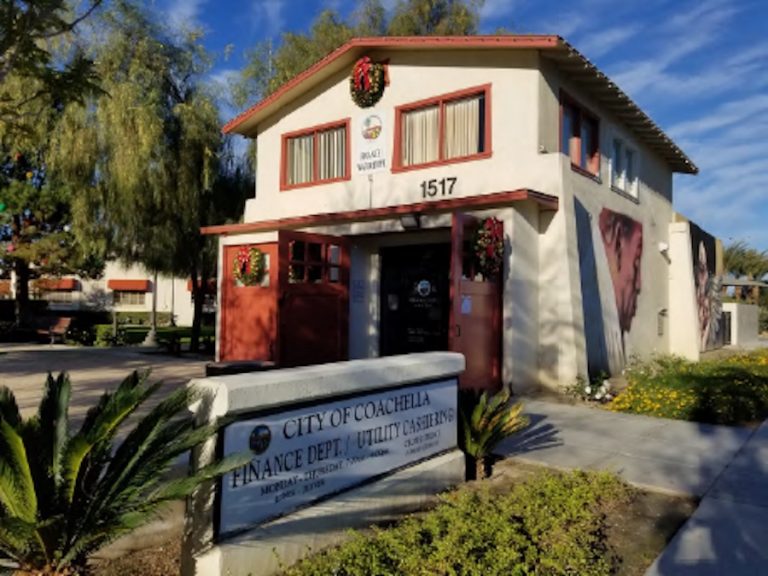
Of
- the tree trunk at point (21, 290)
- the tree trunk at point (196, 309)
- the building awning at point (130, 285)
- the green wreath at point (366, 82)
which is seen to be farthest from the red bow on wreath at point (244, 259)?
the building awning at point (130, 285)

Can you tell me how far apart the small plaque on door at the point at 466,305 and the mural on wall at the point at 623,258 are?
402 cm

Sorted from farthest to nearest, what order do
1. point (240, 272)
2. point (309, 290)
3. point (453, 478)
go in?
point (240, 272), point (309, 290), point (453, 478)

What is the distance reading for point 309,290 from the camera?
36.8 feet

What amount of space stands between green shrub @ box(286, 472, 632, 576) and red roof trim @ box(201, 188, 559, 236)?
5079 millimetres

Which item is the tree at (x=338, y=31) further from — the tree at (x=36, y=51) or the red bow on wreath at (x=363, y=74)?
the tree at (x=36, y=51)

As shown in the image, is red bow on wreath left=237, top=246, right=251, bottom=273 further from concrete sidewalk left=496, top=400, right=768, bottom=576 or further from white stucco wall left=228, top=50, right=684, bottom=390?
concrete sidewalk left=496, top=400, right=768, bottom=576

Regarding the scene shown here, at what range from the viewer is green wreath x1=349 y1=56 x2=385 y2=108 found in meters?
12.1

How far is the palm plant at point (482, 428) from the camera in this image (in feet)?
18.2

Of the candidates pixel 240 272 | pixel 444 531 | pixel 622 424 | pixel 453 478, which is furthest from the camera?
pixel 240 272

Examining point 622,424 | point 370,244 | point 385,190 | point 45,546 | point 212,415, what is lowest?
point 622,424

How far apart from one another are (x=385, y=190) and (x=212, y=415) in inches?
354

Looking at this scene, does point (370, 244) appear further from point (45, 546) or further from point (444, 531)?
point (45, 546)

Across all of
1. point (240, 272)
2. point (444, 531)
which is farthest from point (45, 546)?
point (240, 272)

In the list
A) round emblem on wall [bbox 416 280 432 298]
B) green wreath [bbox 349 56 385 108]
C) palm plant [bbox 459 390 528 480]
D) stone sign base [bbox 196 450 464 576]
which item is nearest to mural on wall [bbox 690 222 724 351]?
round emblem on wall [bbox 416 280 432 298]
